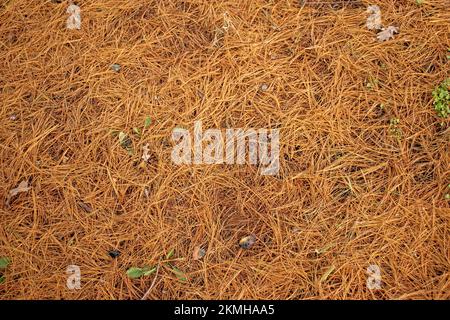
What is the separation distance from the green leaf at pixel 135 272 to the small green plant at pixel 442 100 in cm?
201

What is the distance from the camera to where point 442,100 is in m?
2.36

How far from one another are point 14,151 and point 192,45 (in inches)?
50.3

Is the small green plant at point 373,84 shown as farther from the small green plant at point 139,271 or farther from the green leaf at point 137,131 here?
the small green plant at point 139,271

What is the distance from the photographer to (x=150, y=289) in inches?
91.7

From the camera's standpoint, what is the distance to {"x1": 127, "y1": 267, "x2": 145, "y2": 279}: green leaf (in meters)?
2.34

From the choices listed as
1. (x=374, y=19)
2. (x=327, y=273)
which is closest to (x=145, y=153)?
(x=327, y=273)

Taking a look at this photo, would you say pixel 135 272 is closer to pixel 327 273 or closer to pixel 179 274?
pixel 179 274

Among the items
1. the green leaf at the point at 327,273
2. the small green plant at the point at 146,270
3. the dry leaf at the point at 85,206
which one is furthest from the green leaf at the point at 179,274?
the green leaf at the point at 327,273

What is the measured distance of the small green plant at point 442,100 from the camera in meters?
2.35

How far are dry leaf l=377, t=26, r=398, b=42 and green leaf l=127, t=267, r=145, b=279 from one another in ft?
Answer: 6.59

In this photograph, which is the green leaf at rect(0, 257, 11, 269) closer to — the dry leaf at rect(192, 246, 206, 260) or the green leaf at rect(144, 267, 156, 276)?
the green leaf at rect(144, 267, 156, 276)

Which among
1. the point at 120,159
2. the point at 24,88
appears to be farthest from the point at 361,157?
the point at 24,88

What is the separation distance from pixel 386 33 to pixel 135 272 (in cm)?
209
